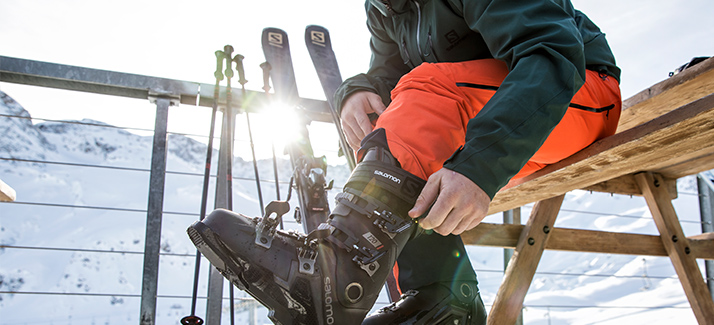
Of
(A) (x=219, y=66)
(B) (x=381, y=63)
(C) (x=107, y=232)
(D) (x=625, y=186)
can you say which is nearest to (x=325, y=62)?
(A) (x=219, y=66)

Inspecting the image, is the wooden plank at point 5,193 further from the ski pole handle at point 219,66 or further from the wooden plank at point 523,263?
the wooden plank at point 523,263

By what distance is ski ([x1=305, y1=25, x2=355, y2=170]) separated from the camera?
214 cm

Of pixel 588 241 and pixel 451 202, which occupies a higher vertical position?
pixel 588 241

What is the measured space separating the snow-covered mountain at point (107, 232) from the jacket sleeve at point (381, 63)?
4.23 ft

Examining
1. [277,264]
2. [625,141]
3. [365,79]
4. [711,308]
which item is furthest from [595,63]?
[711,308]

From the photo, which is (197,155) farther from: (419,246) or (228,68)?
(419,246)

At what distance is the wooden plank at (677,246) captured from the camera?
5.17 feet

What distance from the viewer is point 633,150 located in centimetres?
90

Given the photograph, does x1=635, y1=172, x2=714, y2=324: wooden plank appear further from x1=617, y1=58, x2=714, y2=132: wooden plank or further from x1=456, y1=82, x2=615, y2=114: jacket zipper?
x1=456, y1=82, x2=615, y2=114: jacket zipper

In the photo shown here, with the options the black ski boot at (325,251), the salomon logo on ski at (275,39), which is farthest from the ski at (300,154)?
the black ski boot at (325,251)

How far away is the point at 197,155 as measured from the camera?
240 inches

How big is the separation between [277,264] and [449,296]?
364mm

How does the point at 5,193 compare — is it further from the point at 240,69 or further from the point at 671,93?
the point at 671,93

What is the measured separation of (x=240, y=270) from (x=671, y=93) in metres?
1.32
